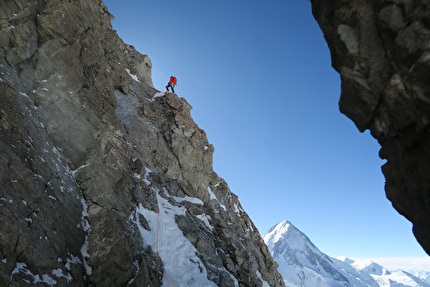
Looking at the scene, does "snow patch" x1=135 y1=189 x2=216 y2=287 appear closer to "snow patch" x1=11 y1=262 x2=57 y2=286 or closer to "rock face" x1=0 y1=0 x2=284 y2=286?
"rock face" x1=0 y1=0 x2=284 y2=286

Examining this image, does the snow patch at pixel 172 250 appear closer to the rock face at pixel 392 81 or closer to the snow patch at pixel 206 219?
the snow patch at pixel 206 219

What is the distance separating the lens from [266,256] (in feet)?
165

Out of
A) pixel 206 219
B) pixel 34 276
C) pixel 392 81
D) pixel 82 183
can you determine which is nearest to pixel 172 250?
pixel 82 183

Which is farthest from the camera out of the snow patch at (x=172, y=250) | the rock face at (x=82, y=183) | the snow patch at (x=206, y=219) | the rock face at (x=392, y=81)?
the snow patch at (x=206, y=219)

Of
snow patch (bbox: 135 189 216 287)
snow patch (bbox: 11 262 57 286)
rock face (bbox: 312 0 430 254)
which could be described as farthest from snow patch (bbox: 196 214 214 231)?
rock face (bbox: 312 0 430 254)

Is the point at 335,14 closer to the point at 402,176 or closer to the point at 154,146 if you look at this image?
the point at 402,176

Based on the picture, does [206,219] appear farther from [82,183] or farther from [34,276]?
[34,276]

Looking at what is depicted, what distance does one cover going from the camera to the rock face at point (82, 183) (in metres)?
14.0

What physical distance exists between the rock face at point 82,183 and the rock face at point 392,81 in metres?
14.0

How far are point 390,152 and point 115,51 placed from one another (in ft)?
119

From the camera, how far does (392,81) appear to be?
453 inches

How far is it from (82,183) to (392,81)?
56.3 feet

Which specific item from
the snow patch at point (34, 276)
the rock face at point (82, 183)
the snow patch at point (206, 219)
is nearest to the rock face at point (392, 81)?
the rock face at point (82, 183)

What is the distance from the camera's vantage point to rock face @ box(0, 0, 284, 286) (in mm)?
14031
